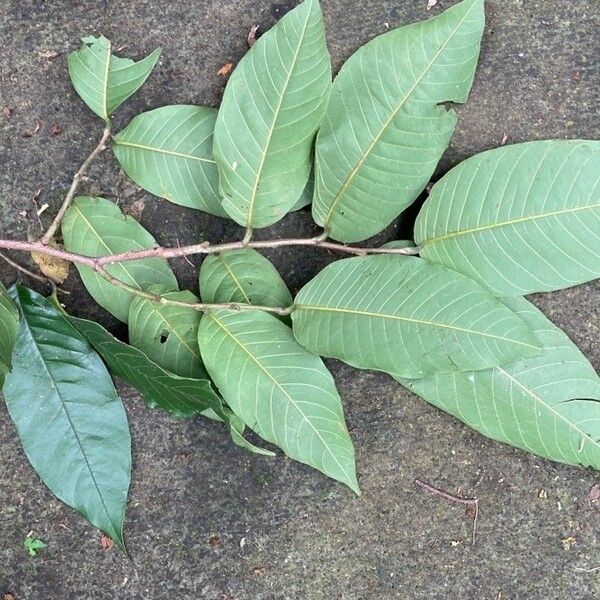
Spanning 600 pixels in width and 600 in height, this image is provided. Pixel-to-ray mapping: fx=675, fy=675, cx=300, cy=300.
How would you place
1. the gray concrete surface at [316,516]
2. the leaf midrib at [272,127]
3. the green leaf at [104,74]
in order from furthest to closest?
1. the gray concrete surface at [316,516]
2. the green leaf at [104,74]
3. the leaf midrib at [272,127]

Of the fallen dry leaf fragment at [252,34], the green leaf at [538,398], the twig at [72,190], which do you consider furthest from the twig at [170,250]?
the fallen dry leaf fragment at [252,34]

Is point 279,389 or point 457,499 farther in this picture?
point 457,499

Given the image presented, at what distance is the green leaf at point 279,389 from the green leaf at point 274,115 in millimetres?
225

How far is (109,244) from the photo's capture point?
1272 millimetres

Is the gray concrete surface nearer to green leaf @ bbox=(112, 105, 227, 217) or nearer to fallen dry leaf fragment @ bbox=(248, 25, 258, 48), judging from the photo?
green leaf @ bbox=(112, 105, 227, 217)

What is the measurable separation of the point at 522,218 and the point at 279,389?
0.52 metres

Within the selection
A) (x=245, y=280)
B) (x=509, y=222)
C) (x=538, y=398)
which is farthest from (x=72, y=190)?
(x=538, y=398)

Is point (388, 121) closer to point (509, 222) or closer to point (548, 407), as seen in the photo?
point (509, 222)

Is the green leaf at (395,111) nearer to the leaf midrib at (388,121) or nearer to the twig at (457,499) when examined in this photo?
the leaf midrib at (388,121)

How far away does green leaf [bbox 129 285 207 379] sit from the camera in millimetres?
1250

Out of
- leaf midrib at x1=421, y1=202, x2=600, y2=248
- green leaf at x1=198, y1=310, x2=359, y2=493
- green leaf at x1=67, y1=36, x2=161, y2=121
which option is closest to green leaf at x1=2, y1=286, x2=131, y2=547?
green leaf at x1=198, y1=310, x2=359, y2=493

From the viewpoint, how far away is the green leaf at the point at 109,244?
127 cm

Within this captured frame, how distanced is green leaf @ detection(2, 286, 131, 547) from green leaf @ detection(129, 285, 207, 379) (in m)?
0.11

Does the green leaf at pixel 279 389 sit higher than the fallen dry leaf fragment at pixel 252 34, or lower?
lower
